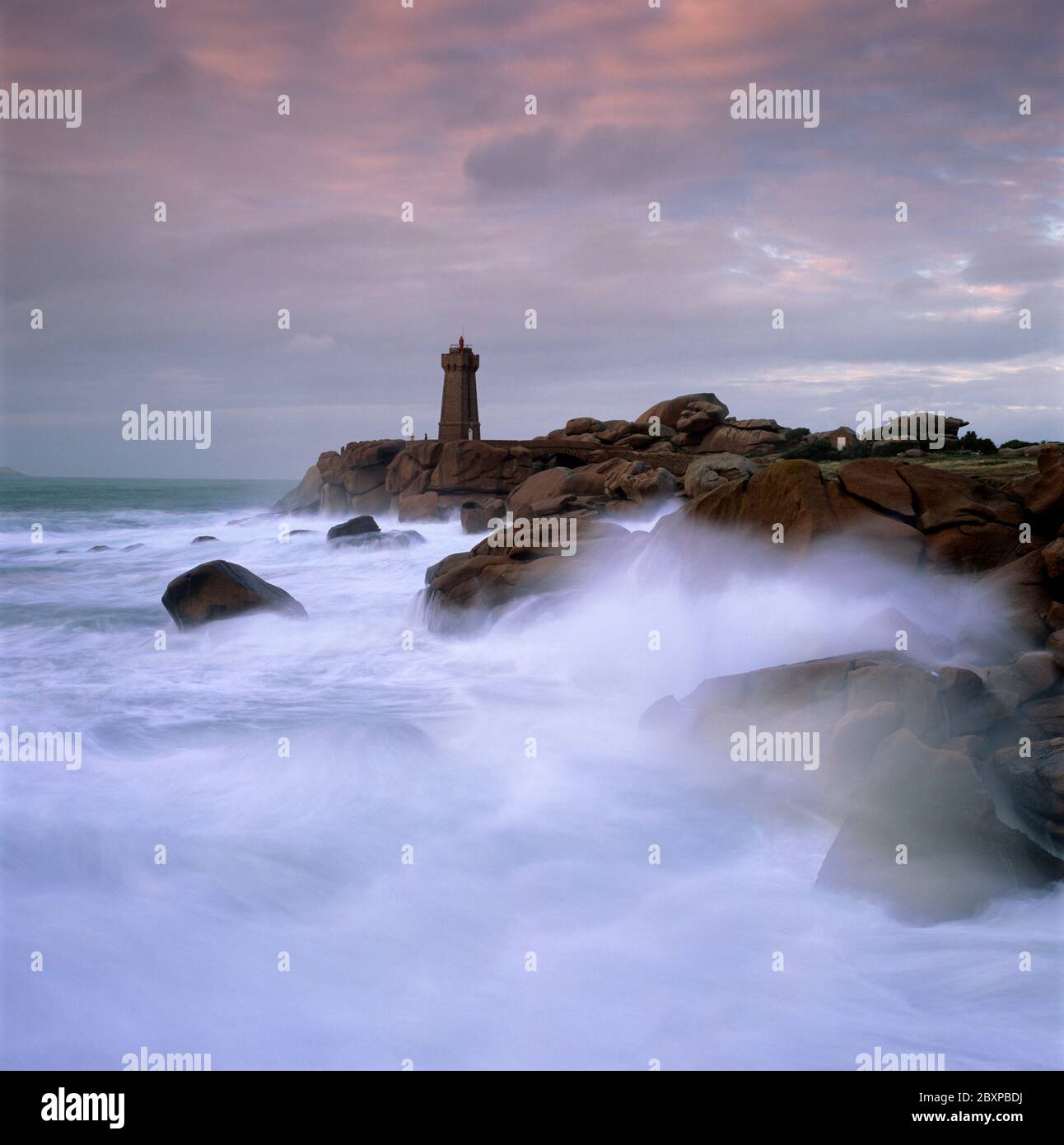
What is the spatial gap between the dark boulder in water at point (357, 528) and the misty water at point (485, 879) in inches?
729

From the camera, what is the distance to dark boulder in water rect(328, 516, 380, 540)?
118 ft

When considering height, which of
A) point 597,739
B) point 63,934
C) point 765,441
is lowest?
point 63,934

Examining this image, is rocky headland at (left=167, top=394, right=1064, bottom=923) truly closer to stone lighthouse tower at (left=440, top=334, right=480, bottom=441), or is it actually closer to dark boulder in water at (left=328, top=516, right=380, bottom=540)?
dark boulder in water at (left=328, top=516, right=380, bottom=540)

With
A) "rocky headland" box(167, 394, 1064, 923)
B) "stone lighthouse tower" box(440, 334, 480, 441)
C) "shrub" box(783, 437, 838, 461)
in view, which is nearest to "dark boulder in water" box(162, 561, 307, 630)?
"rocky headland" box(167, 394, 1064, 923)

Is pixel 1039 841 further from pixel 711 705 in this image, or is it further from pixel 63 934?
pixel 63 934

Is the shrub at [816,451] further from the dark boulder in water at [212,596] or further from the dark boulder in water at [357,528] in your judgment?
the dark boulder in water at [212,596]

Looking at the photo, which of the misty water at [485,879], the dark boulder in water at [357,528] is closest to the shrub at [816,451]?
the dark boulder in water at [357,528]

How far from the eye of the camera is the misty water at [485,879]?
285 inches

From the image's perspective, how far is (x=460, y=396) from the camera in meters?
62.9

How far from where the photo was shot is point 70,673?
17.9 m

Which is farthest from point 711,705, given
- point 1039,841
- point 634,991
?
point 634,991

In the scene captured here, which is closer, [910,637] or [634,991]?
[634,991]
